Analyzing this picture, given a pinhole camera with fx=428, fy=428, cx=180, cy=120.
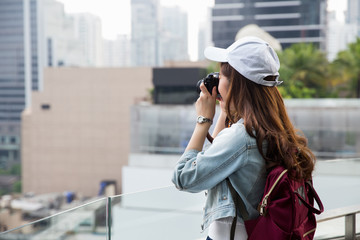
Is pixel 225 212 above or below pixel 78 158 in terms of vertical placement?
above

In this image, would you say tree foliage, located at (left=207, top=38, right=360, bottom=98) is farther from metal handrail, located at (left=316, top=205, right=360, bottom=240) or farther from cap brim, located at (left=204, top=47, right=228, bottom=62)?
cap brim, located at (left=204, top=47, right=228, bottom=62)

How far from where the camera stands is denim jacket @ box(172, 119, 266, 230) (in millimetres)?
1248

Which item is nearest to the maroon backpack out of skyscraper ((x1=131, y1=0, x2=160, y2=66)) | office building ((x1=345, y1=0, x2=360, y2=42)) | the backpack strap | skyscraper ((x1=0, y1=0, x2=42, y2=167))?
the backpack strap

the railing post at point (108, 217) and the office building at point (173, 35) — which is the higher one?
the office building at point (173, 35)

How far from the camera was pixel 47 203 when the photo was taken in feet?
136

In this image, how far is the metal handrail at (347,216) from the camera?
260 cm

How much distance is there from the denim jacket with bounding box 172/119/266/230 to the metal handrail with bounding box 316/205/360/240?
4.77 ft

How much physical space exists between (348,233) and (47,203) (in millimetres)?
41795

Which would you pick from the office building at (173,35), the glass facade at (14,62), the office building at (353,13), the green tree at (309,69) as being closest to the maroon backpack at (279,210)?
the green tree at (309,69)

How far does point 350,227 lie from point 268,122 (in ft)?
6.38

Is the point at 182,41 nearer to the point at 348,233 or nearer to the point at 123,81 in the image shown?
the point at 123,81

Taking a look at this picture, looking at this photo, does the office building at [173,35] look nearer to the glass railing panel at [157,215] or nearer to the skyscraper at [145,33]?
the skyscraper at [145,33]

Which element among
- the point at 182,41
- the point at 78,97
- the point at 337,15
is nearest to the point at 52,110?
the point at 78,97

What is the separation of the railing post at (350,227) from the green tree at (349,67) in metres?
20.4
